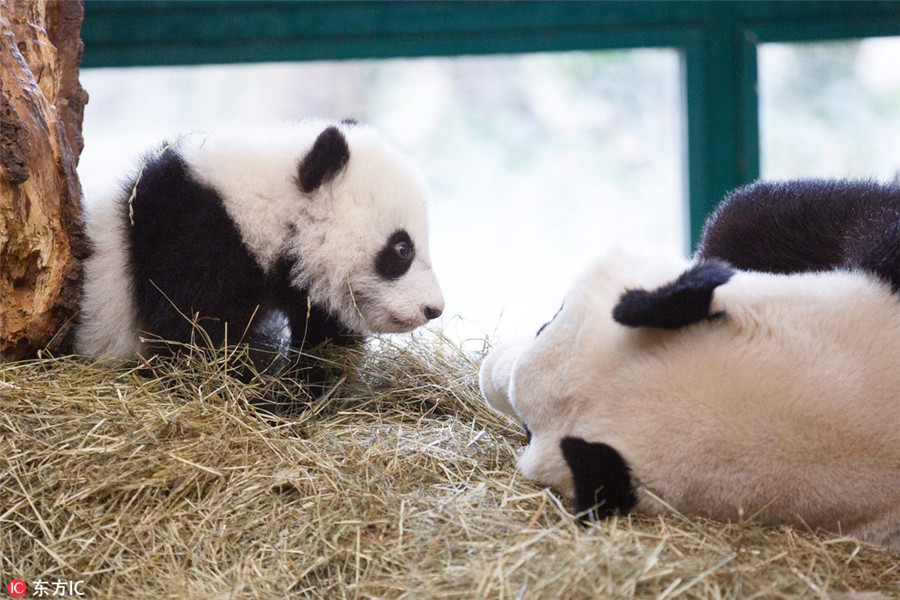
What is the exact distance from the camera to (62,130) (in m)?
2.52

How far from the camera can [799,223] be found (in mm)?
2268

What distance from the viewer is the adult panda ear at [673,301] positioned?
1591mm

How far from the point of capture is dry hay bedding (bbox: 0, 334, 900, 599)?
1.53m

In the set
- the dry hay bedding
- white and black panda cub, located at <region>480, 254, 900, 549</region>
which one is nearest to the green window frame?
the dry hay bedding

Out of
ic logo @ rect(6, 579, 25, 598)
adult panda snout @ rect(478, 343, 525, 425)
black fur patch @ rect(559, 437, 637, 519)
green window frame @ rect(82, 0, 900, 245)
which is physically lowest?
ic logo @ rect(6, 579, 25, 598)

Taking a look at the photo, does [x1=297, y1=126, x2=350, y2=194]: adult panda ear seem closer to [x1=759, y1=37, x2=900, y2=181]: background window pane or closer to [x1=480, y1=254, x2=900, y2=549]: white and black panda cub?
[x1=480, y1=254, x2=900, y2=549]: white and black panda cub

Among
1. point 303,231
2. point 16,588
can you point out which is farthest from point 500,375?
point 16,588

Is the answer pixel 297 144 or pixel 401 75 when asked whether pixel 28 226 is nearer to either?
pixel 297 144

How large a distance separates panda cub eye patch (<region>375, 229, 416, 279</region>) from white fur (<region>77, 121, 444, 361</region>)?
2cm

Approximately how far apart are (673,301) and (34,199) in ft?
5.84

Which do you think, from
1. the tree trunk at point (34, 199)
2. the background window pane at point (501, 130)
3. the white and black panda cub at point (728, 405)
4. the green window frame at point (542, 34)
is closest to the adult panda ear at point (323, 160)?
the tree trunk at point (34, 199)

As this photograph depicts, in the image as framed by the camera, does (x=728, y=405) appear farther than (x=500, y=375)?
No

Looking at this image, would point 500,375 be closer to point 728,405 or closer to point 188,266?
point 728,405

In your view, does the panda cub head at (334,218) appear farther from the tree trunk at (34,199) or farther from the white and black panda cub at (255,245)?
the tree trunk at (34,199)
